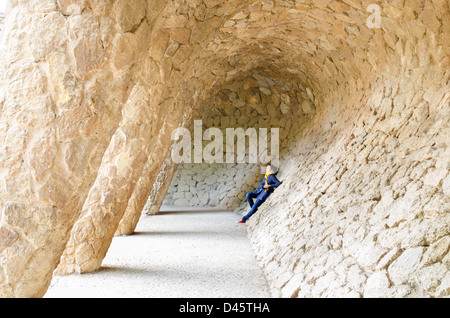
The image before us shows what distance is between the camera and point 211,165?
1123 centimetres

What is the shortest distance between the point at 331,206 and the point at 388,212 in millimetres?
1113

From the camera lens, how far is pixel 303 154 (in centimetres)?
786

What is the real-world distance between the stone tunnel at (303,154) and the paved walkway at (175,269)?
22cm

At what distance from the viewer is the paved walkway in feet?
10.8

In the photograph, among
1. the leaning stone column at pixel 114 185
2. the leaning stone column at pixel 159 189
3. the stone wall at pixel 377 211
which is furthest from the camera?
the leaning stone column at pixel 159 189

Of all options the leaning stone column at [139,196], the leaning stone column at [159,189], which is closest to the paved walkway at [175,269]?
the leaning stone column at [139,196]

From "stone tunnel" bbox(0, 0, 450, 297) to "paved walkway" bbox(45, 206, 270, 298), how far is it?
0.73 feet

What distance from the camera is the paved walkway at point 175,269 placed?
3297 mm

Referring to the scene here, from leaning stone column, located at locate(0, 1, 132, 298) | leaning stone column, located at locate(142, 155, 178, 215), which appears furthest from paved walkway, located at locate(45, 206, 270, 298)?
leaning stone column, located at locate(142, 155, 178, 215)

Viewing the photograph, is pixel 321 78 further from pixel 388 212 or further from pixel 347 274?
pixel 347 274

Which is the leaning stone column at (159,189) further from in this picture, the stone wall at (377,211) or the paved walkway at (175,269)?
the stone wall at (377,211)

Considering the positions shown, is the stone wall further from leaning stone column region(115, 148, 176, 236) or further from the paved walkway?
leaning stone column region(115, 148, 176, 236)

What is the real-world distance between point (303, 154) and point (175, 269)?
14.4 feet

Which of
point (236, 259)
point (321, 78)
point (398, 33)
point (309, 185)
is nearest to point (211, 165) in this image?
point (321, 78)
